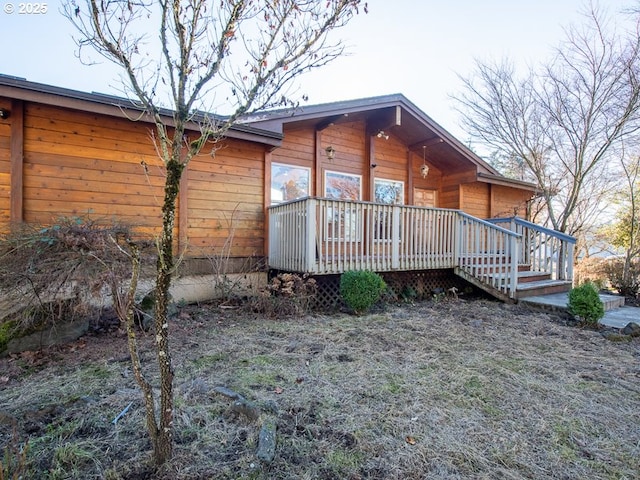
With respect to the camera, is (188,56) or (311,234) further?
(311,234)

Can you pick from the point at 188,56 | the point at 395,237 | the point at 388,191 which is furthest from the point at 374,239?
the point at 188,56

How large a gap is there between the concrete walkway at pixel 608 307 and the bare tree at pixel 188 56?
5788 mm

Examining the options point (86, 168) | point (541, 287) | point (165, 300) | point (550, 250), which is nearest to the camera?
point (165, 300)

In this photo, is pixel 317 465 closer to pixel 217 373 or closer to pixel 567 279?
pixel 217 373

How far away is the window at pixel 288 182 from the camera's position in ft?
23.8

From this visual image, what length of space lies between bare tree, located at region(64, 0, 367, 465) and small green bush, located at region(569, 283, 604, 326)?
5094mm

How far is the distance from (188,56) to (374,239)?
4.89 metres

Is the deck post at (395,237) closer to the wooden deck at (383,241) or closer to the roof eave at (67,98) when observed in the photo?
the wooden deck at (383,241)

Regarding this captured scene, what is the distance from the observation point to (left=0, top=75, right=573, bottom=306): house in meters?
4.86

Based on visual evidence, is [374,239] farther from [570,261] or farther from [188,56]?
[188,56]

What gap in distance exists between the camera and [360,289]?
5398mm

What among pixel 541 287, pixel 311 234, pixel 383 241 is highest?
pixel 311 234

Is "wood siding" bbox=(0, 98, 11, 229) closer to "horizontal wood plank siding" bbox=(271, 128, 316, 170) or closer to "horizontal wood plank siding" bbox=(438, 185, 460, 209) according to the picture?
"horizontal wood plank siding" bbox=(271, 128, 316, 170)

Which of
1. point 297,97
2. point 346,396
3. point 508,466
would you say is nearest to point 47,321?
point 346,396
